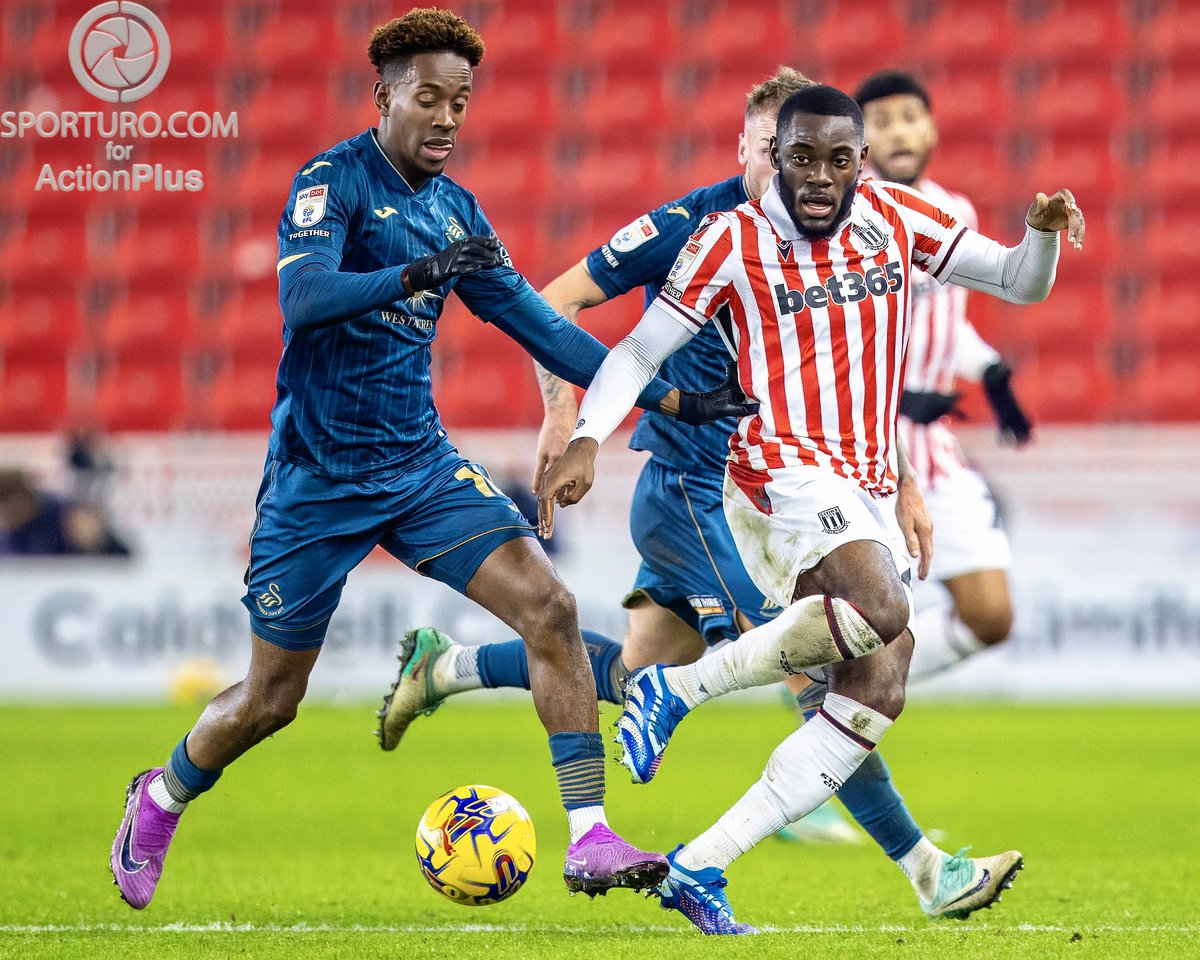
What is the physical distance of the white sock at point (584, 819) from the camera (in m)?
4.38

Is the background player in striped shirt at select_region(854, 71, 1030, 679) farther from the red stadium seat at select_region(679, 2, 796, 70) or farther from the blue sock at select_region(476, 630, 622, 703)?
the red stadium seat at select_region(679, 2, 796, 70)

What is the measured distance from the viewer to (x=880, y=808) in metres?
4.77

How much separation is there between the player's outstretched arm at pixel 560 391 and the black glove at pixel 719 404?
1.42ft

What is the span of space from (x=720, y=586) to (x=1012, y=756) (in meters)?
→ 4.36

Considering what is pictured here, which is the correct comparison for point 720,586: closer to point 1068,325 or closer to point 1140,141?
point 1068,325

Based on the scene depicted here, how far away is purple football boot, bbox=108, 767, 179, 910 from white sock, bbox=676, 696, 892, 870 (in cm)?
163

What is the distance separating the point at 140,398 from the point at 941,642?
926 centimetres

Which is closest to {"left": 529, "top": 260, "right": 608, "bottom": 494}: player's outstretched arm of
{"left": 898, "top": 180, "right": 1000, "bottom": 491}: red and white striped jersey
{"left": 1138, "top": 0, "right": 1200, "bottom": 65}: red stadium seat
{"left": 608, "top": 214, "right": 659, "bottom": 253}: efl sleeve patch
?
{"left": 608, "top": 214, "right": 659, "bottom": 253}: efl sleeve patch

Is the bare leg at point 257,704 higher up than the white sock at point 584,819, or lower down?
higher up

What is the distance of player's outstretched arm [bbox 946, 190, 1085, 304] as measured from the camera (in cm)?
446

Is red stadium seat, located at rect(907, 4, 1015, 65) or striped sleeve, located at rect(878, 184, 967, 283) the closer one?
striped sleeve, located at rect(878, 184, 967, 283)

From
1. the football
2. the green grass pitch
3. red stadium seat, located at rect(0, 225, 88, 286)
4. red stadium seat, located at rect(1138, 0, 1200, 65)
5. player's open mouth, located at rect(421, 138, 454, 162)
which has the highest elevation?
red stadium seat, located at rect(1138, 0, 1200, 65)

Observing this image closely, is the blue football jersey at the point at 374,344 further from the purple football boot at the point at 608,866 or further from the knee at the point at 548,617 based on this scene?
the purple football boot at the point at 608,866

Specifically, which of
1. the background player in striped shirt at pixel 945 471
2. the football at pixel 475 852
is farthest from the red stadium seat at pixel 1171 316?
the football at pixel 475 852
